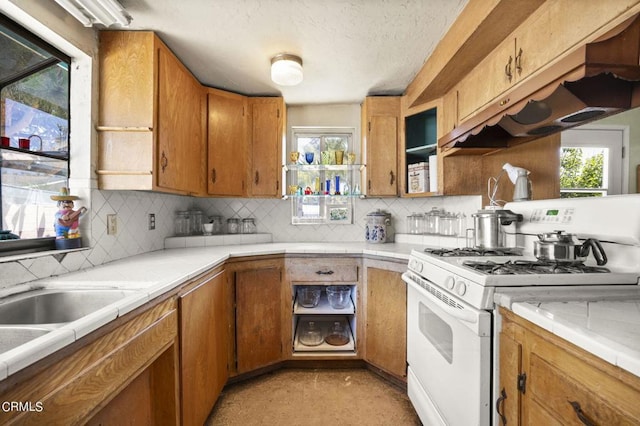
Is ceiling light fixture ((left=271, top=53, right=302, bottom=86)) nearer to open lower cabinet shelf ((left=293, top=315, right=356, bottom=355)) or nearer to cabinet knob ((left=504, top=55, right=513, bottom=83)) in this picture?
cabinet knob ((left=504, top=55, right=513, bottom=83))

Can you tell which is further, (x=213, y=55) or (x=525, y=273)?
(x=213, y=55)

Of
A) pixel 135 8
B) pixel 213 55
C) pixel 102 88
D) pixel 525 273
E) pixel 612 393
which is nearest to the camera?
pixel 612 393

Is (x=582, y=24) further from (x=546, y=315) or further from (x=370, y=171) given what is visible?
(x=370, y=171)

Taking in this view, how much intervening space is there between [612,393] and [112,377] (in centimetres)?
130

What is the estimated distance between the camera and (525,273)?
3.31 ft

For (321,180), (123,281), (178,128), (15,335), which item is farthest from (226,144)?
(15,335)

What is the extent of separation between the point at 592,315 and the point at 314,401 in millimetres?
1605

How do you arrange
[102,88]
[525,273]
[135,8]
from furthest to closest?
1. [102,88]
2. [135,8]
3. [525,273]

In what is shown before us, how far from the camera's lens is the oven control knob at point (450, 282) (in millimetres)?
1174

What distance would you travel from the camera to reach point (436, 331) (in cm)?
138

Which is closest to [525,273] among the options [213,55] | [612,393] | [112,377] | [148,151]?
[612,393]

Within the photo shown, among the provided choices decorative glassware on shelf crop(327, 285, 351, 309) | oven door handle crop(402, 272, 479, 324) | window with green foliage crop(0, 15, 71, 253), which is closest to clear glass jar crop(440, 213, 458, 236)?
decorative glassware on shelf crop(327, 285, 351, 309)

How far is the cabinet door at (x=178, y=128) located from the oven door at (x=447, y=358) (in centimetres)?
162

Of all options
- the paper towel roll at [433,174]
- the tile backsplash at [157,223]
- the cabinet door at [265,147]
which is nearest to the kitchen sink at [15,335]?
the tile backsplash at [157,223]
